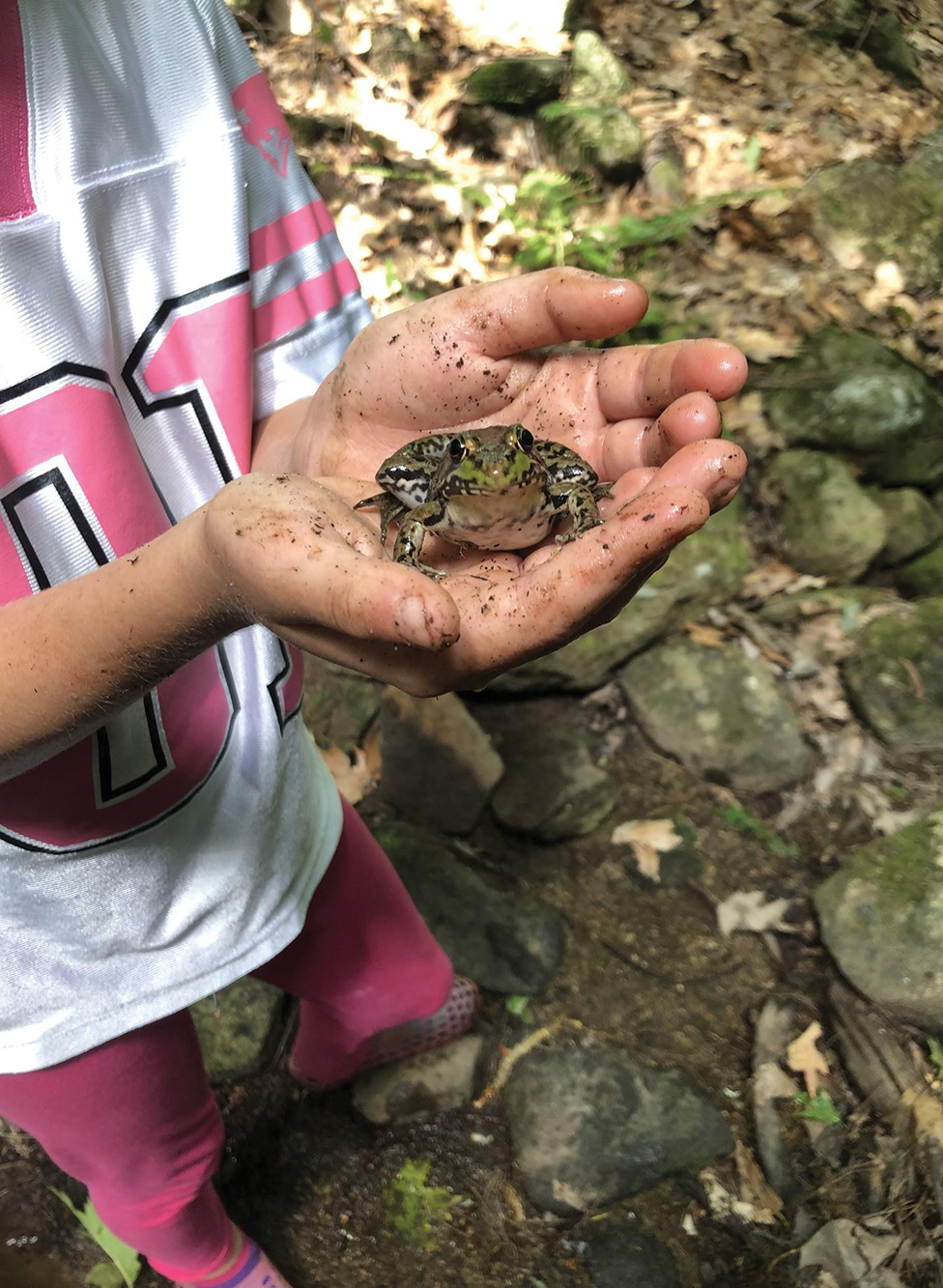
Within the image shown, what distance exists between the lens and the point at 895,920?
3391 mm

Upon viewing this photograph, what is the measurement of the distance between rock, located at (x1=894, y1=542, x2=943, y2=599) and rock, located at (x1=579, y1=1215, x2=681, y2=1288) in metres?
3.73

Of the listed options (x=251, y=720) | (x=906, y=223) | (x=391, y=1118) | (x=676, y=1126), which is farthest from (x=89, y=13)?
(x=906, y=223)

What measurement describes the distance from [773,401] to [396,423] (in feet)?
12.8

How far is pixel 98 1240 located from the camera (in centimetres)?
290

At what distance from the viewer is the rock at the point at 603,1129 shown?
9.98 ft

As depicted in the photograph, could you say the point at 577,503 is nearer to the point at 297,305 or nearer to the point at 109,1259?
the point at 297,305

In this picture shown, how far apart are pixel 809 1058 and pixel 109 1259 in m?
2.75

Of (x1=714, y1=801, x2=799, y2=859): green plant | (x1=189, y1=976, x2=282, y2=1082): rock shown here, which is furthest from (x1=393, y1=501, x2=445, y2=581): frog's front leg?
(x1=714, y1=801, x2=799, y2=859): green plant

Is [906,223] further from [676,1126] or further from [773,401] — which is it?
[676,1126]

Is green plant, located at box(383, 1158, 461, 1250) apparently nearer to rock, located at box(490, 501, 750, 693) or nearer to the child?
the child

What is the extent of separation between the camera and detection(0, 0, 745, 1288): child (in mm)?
1368

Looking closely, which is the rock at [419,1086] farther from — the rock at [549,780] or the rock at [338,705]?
the rock at [338,705]

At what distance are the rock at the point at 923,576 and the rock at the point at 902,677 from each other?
18.2 inches

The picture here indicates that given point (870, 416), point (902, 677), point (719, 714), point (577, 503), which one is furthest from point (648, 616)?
point (577, 503)
